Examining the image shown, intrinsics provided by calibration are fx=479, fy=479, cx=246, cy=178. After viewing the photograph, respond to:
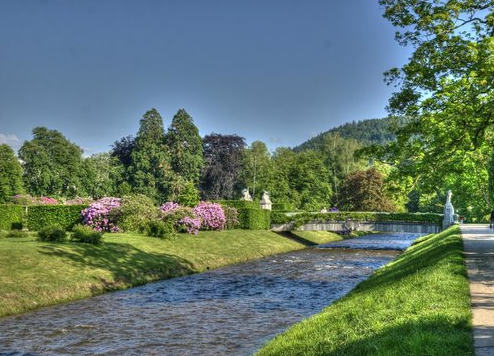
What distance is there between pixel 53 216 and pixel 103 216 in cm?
514

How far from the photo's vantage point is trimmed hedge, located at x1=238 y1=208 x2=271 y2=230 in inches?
1975

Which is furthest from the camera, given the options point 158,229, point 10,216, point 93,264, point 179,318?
point 10,216

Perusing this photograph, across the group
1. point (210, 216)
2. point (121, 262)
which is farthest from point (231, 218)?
point (121, 262)

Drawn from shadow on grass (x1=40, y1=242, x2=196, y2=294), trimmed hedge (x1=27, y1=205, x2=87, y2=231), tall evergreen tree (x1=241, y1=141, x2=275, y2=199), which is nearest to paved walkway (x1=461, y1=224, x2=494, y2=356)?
shadow on grass (x1=40, y1=242, x2=196, y2=294)

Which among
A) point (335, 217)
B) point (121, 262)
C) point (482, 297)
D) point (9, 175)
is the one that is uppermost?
point (9, 175)

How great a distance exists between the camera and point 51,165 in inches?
3610

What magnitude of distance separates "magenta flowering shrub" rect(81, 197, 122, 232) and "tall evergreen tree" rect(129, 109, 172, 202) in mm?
51565

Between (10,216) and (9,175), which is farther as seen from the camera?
(9,175)

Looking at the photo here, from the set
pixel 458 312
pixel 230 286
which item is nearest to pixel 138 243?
pixel 230 286

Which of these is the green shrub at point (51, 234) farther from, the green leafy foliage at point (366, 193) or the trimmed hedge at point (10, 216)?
the green leafy foliage at point (366, 193)

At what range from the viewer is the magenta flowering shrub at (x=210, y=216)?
43.2 metres

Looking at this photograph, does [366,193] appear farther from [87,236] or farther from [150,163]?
[87,236]

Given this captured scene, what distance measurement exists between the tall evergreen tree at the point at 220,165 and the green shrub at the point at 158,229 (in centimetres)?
5698

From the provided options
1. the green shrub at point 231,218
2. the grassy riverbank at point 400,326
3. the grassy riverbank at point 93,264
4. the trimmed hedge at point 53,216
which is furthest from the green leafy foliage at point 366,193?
the grassy riverbank at point 400,326
